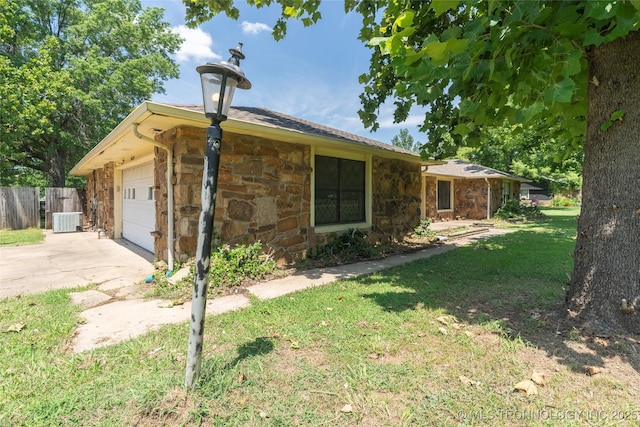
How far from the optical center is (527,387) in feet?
6.67

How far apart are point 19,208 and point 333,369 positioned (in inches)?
652

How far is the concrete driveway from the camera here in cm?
470

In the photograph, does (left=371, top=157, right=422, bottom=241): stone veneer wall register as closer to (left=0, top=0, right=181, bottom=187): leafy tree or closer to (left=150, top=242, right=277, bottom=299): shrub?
(left=150, top=242, right=277, bottom=299): shrub

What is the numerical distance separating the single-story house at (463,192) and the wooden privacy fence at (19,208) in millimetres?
17430

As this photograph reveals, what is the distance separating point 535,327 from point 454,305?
82 centimetres

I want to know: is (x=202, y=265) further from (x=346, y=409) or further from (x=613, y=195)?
(x=613, y=195)

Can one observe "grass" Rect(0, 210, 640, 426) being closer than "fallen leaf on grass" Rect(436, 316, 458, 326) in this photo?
Yes

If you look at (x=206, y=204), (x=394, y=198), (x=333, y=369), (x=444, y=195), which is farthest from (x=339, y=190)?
(x=444, y=195)

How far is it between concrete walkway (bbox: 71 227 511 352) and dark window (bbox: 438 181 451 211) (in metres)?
11.2

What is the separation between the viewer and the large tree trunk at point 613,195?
2627mm

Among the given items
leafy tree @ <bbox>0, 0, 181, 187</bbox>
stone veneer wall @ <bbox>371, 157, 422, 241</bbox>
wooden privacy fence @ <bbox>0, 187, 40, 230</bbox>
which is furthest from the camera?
leafy tree @ <bbox>0, 0, 181, 187</bbox>

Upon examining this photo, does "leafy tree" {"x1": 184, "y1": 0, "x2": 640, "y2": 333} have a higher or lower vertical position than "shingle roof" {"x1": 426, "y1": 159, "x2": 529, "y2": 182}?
lower

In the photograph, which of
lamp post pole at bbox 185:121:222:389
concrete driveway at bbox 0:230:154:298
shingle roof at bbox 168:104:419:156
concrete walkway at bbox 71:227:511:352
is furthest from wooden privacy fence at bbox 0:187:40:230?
lamp post pole at bbox 185:121:222:389

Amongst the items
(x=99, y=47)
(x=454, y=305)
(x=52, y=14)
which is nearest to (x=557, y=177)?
(x=454, y=305)
